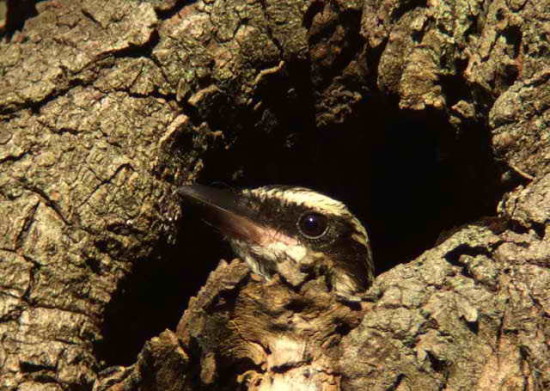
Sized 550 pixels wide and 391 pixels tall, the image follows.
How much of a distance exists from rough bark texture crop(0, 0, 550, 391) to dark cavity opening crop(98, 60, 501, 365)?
2.2 inches

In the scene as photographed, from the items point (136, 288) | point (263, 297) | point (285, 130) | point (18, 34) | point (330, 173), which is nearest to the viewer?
point (263, 297)

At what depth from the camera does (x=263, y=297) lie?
3.43 m

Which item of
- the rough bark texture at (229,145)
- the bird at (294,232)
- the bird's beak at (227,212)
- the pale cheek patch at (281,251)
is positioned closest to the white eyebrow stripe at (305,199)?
the bird at (294,232)

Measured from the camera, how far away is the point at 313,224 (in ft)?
15.9

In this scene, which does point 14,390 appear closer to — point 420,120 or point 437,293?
point 437,293

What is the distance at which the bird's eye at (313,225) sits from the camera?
4.83m

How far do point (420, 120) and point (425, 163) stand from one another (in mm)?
591

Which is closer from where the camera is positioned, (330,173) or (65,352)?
(65,352)

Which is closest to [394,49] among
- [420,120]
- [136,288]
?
[420,120]

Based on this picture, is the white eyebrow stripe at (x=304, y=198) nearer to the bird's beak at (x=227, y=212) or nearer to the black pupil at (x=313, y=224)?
the black pupil at (x=313, y=224)

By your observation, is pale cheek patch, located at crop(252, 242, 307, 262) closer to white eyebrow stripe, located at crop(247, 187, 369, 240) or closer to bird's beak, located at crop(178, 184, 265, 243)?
bird's beak, located at crop(178, 184, 265, 243)

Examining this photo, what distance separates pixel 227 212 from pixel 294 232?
17.0 inches

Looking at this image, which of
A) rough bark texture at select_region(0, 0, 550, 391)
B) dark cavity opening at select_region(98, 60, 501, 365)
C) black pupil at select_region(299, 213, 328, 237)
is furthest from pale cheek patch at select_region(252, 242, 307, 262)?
rough bark texture at select_region(0, 0, 550, 391)

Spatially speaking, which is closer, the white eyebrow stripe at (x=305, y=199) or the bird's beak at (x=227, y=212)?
the bird's beak at (x=227, y=212)
